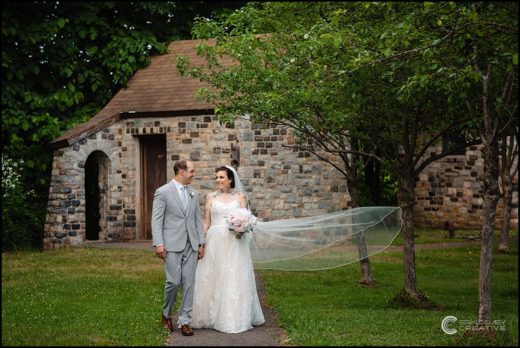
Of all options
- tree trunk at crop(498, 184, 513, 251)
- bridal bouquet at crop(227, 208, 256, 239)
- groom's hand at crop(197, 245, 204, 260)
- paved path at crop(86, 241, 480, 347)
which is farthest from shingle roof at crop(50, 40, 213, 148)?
groom's hand at crop(197, 245, 204, 260)

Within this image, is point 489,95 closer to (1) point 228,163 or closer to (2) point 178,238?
(2) point 178,238

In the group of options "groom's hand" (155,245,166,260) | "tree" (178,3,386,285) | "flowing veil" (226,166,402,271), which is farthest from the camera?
"tree" (178,3,386,285)

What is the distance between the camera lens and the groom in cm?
868

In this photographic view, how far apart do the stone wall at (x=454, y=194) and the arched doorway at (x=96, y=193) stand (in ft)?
32.0

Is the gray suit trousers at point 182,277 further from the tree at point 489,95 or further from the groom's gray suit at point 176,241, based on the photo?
the tree at point 489,95

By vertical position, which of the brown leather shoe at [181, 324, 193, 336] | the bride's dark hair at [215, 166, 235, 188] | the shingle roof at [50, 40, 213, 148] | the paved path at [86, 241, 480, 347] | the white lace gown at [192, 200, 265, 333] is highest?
the shingle roof at [50, 40, 213, 148]

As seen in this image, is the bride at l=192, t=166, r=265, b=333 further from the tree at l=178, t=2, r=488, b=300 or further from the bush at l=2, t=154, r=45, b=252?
the bush at l=2, t=154, r=45, b=252

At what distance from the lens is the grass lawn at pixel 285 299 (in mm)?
8477

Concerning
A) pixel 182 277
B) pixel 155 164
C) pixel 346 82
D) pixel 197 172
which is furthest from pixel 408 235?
pixel 155 164

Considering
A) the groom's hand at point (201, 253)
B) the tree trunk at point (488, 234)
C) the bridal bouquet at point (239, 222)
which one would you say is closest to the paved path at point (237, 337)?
the groom's hand at point (201, 253)

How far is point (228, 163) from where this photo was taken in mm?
19469

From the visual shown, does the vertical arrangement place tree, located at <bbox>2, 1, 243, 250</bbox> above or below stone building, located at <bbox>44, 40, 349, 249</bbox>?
above

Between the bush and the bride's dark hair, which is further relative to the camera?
the bush

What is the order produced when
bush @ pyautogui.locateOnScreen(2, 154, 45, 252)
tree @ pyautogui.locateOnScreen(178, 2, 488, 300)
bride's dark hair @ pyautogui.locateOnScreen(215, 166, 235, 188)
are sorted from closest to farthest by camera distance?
bride's dark hair @ pyautogui.locateOnScreen(215, 166, 235, 188)
tree @ pyautogui.locateOnScreen(178, 2, 488, 300)
bush @ pyautogui.locateOnScreen(2, 154, 45, 252)
